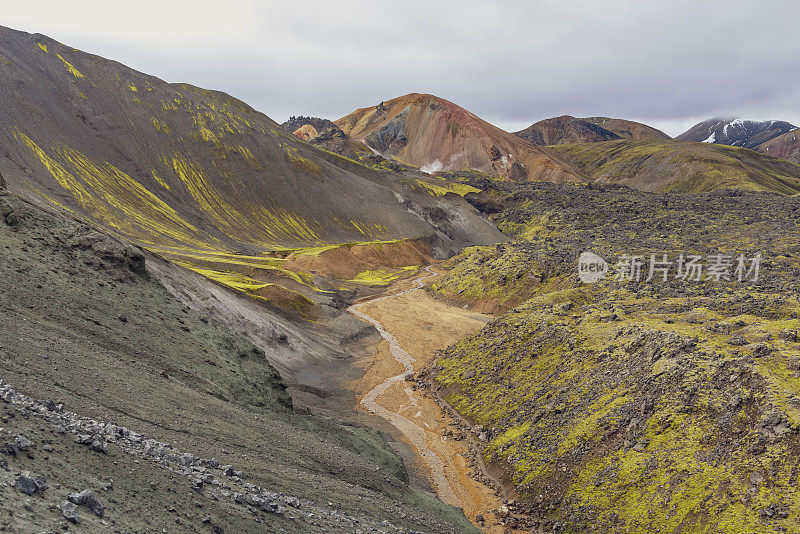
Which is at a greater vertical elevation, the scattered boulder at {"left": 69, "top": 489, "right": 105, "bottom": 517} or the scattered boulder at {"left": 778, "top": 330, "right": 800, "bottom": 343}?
the scattered boulder at {"left": 778, "top": 330, "right": 800, "bottom": 343}

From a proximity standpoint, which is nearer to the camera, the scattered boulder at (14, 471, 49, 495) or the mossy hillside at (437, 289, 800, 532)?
the scattered boulder at (14, 471, 49, 495)

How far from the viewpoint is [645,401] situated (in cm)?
3225

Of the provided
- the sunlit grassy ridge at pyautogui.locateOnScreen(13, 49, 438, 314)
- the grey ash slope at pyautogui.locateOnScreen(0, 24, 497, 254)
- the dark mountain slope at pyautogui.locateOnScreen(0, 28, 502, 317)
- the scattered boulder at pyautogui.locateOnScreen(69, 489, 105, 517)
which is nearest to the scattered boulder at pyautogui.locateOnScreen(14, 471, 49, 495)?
the scattered boulder at pyautogui.locateOnScreen(69, 489, 105, 517)

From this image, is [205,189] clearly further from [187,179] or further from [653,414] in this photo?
[653,414]

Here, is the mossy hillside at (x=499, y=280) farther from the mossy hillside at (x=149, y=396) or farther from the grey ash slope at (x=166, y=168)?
the grey ash slope at (x=166, y=168)

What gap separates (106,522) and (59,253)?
29640 millimetres

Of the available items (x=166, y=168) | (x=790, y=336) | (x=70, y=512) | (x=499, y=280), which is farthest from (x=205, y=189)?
(x=70, y=512)

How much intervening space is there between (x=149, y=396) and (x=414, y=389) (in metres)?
35.1

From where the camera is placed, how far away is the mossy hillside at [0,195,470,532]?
14.0 m

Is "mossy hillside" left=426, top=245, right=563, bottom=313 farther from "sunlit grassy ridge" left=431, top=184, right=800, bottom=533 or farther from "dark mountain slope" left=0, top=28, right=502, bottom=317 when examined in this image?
"dark mountain slope" left=0, top=28, right=502, bottom=317

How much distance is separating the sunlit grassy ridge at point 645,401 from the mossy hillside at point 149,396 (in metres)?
9.13

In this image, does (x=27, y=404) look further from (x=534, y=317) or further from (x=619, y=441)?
(x=534, y=317)

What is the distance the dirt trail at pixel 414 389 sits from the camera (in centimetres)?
3553

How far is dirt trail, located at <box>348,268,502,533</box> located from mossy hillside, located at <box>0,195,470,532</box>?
497 cm
